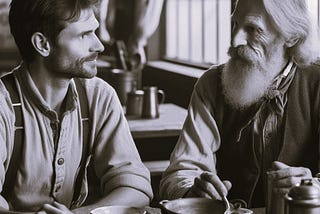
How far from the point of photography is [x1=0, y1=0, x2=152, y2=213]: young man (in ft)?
7.80

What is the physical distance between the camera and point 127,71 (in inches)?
180

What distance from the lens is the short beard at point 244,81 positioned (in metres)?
2.58

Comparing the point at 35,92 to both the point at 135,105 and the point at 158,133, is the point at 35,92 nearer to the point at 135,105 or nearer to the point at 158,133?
the point at 158,133

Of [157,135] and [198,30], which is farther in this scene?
[198,30]

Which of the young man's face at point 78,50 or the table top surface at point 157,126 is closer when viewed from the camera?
the young man's face at point 78,50

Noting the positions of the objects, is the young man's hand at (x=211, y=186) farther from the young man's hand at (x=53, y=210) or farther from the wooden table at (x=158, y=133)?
the wooden table at (x=158, y=133)

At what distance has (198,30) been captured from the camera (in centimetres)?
582

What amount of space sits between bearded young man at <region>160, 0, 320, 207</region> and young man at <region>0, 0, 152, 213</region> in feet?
0.74

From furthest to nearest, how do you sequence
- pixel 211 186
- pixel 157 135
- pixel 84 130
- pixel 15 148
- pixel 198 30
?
1. pixel 198 30
2. pixel 157 135
3. pixel 84 130
4. pixel 15 148
5. pixel 211 186

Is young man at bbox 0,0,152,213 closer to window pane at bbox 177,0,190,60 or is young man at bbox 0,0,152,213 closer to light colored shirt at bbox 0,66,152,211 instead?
light colored shirt at bbox 0,66,152,211

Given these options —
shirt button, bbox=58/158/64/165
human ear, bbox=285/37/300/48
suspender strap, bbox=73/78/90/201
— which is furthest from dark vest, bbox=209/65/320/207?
shirt button, bbox=58/158/64/165

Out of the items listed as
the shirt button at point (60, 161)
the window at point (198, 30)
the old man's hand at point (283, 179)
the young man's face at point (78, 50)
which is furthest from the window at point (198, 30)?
the old man's hand at point (283, 179)

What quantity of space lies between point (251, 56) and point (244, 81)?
0.11 meters

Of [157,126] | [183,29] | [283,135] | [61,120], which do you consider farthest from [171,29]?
[61,120]
